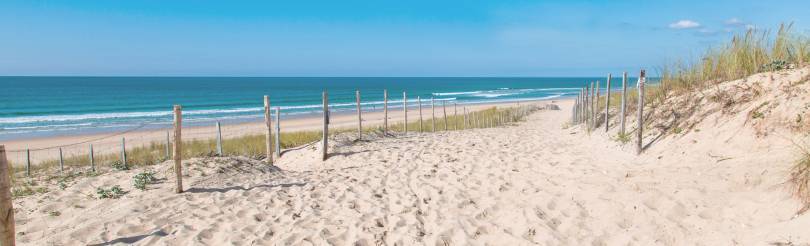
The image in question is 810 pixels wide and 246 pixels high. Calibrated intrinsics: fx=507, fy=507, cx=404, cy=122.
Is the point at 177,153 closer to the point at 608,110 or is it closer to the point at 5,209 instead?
the point at 5,209

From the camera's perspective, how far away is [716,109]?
8.01m

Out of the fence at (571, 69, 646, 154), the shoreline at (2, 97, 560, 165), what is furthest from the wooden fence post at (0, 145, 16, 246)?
the shoreline at (2, 97, 560, 165)

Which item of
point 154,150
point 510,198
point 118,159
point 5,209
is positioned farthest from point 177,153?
point 154,150

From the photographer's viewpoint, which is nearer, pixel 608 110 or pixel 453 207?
pixel 453 207

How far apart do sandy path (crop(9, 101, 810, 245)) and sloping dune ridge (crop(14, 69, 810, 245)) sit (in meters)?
0.02

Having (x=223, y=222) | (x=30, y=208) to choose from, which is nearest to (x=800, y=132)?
(x=223, y=222)

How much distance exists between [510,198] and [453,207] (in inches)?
30.4

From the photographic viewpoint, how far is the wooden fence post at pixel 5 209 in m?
3.76

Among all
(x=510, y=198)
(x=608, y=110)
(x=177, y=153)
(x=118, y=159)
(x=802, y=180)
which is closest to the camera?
(x=802, y=180)

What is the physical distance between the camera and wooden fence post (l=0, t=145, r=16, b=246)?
376 centimetres

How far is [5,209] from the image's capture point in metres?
3.80

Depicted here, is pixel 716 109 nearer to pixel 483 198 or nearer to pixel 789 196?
pixel 789 196

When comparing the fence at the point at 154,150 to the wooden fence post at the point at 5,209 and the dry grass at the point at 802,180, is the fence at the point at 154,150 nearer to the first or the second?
the wooden fence post at the point at 5,209

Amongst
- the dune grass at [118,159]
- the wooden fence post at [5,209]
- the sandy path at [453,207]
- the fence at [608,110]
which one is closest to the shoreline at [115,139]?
the dune grass at [118,159]
